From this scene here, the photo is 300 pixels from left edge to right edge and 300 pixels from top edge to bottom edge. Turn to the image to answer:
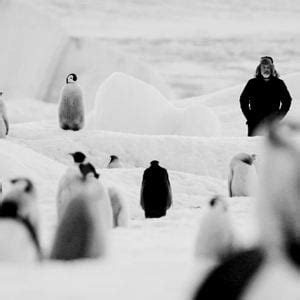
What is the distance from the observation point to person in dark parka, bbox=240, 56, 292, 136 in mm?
9109

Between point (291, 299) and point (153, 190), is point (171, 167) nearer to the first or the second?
point (153, 190)

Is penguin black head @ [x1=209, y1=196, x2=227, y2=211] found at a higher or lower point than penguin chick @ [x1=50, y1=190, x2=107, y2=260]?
higher

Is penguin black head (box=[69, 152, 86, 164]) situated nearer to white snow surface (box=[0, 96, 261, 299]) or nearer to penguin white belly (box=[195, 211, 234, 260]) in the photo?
white snow surface (box=[0, 96, 261, 299])

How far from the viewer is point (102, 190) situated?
11.1ft

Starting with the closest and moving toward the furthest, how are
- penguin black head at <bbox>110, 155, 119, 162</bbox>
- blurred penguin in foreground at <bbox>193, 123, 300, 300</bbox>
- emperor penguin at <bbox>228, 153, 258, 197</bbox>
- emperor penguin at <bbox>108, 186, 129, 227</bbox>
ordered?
blurred penguin in foreground at <bbox>193, 123, 300, 300</bbox> < emperor penguin at <bbox>108, 186, 129, 227</bbox> < emperor penguin at <bbox>228, 153, 258, 197</bbox> < penguin black head at <bbox>110, 155, 119, 162</bbox>

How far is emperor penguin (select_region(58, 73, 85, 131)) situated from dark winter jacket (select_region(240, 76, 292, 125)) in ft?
8.30

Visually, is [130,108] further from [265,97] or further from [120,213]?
[120,213]

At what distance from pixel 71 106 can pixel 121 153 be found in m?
1.28

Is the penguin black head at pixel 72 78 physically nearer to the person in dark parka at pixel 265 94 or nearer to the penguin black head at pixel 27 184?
the person in dark parka at pixel 265 94

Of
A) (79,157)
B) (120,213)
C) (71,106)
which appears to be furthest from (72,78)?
(79,157)

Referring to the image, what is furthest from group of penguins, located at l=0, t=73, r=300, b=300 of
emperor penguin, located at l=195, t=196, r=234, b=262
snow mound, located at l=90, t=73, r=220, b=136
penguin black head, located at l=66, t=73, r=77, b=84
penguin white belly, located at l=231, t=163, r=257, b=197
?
snow mound, located at l=90, t=73, r=220, b=136

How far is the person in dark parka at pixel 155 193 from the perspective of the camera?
21.3 feet

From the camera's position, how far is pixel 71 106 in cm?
1082

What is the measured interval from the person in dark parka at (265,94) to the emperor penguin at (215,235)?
19.0 feet
